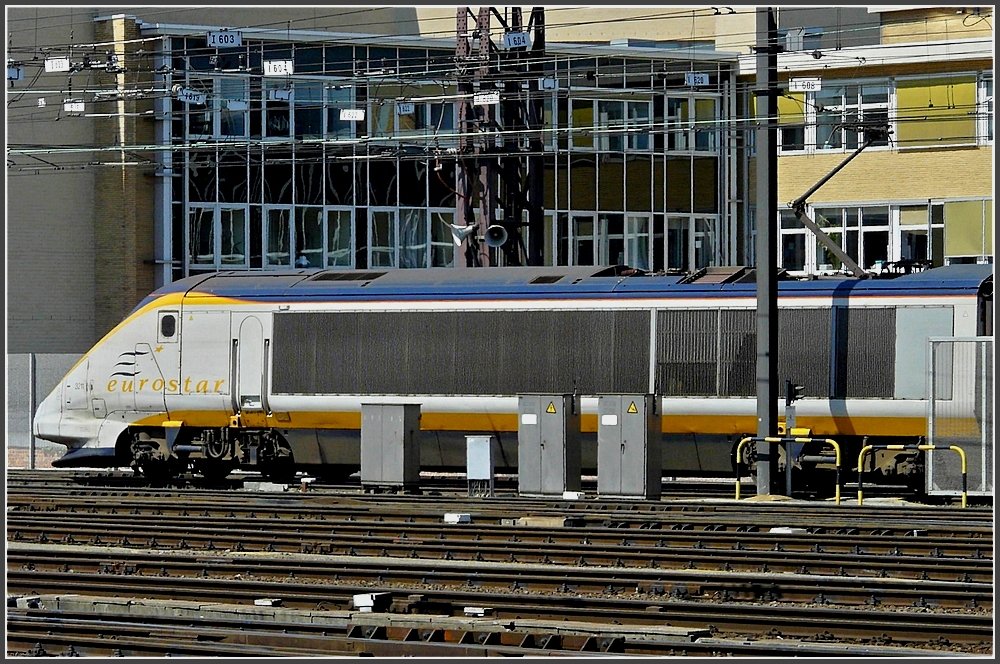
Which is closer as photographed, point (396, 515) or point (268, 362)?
point (396, 515)

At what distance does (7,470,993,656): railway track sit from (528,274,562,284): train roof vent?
4.16 m

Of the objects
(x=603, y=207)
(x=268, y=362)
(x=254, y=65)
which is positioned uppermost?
(x=254, y=65)

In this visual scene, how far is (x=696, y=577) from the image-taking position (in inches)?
587

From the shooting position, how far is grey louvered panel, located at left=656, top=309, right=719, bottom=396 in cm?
2488

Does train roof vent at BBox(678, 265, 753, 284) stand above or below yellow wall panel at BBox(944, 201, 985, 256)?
below

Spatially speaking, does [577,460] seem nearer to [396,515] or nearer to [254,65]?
[396,515]

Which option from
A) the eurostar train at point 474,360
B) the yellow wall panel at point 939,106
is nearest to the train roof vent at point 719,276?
the eurostar train at point 474,360

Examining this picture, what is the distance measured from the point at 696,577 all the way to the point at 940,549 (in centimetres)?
336

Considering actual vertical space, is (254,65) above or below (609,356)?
above

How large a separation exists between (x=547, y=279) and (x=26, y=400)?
14.9 meters

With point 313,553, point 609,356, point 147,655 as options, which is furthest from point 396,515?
point 147,655

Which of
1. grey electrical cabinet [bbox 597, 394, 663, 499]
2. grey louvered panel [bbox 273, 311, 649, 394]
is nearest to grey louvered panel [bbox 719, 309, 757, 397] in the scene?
grey louvered panel [bbox 273, 311, 649, 394]

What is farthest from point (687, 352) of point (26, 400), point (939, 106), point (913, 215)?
point (913, 215)

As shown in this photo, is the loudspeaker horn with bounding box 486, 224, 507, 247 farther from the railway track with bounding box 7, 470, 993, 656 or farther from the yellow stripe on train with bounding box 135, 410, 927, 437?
the railway track with bounding box 7, 470, 993, 656
